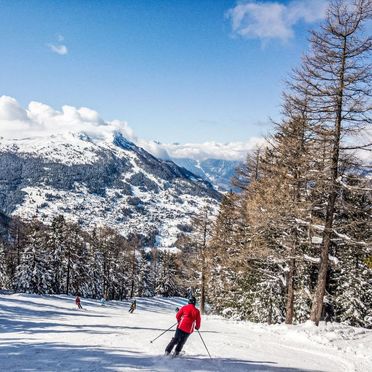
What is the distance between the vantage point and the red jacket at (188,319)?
10.6 metres

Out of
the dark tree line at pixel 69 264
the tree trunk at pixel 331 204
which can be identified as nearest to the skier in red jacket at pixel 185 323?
the tree trunk at pixel 331 204

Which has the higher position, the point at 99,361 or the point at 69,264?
the point at 99,361

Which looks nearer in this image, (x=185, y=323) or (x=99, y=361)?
(x=99, y=361)

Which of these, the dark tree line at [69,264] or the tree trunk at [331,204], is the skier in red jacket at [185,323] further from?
the dark tree line at [69,264]

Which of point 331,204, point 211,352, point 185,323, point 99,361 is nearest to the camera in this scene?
point 99,361

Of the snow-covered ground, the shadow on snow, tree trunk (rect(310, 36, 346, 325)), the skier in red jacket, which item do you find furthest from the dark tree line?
the skier in red jacket

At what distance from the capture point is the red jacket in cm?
1058

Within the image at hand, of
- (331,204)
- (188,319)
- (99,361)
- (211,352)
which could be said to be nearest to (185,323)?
(188,319)

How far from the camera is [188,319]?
10.6 m

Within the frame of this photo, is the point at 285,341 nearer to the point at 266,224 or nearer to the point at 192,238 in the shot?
the point at 266,224

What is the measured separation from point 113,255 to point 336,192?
55.4m

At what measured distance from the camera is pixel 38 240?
51906mm

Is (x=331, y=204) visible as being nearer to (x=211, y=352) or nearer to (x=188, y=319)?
(x=211, y=352)

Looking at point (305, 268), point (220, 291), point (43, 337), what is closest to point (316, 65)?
point (305, 268)
